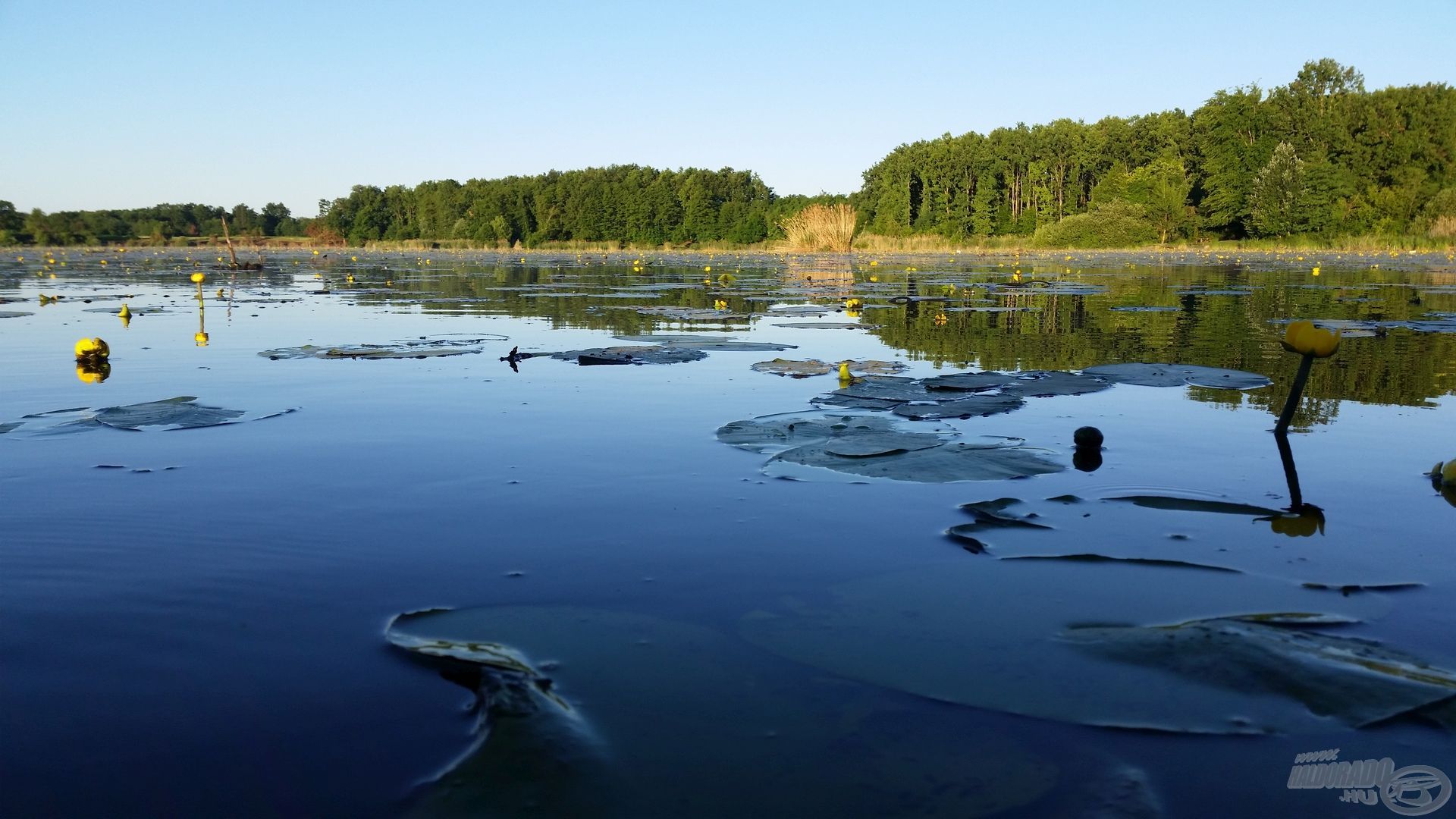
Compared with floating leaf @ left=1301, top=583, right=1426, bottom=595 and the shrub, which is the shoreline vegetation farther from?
floating leaf @ left=1301, top=583, right=1426, bottom=595

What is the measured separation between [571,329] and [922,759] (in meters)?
10.2

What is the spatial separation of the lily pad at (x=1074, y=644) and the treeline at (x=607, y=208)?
7466cm

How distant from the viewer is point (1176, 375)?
7180 millimetres

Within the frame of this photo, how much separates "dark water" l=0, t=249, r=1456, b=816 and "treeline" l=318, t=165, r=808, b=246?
71486 mm

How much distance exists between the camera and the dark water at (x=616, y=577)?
200cm

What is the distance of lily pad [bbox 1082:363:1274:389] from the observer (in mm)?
6938

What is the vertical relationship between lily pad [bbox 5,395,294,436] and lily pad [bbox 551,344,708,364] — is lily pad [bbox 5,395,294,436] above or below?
below

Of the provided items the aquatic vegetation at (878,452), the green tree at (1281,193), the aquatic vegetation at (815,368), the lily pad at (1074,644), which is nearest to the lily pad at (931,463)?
the aquatic vegetation at (878,452)

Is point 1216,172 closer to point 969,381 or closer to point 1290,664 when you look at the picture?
point 969,381

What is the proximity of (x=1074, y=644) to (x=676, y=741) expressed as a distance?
1234mm

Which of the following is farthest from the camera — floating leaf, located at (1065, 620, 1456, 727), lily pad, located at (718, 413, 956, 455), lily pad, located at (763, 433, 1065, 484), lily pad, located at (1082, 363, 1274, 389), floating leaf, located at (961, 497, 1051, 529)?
lily pad, located at (1082, 363, 1274, 389)

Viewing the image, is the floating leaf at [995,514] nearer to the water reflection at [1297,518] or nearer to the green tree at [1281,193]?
the water reflection at [1297,518]

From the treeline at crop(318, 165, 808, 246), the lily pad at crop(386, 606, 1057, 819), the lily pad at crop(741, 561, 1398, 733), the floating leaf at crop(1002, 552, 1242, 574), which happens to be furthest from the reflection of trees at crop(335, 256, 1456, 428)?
the treeline at crop(318, 165, 808, 246)

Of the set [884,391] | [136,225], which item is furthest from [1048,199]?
[136,225]
